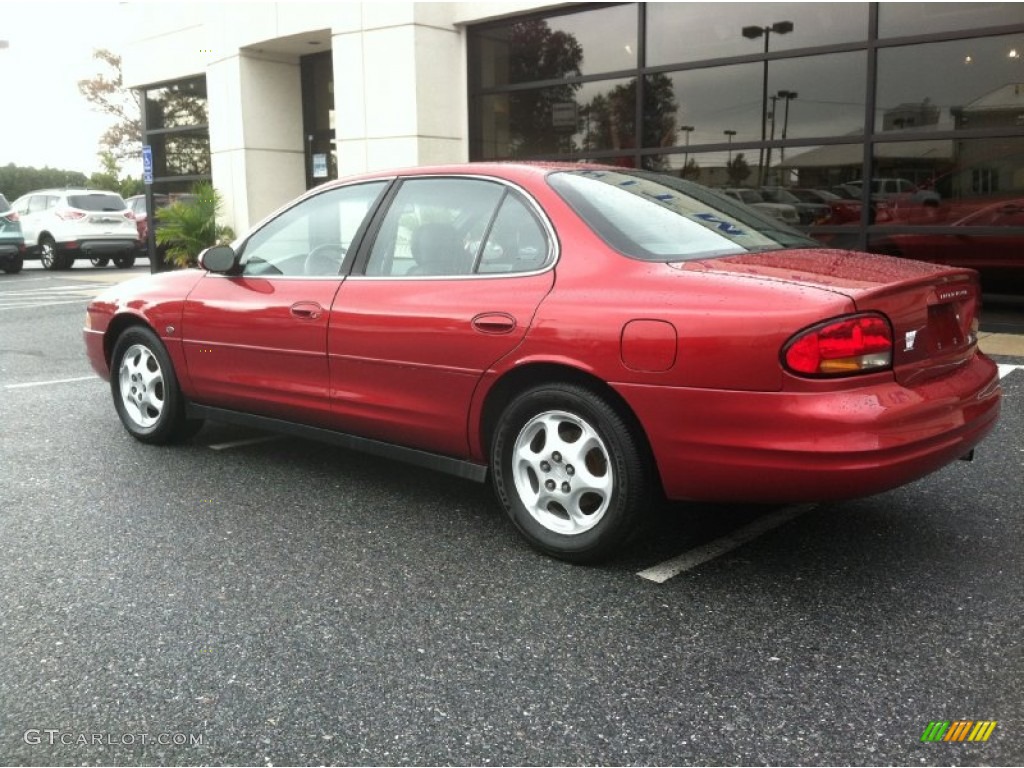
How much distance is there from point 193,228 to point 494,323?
13.3 m

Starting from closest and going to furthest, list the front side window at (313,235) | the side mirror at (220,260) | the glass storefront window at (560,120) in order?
the front side window at (313,235), the side mirror at (220,260), the glass storefront window at (560,120)

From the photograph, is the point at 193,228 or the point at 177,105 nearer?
the point at 193,228

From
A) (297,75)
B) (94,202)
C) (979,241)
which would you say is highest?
(297,75)

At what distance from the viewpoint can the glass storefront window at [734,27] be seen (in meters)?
10.4

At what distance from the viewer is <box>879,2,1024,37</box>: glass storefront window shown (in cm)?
944

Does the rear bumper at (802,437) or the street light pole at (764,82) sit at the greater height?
the street light pole at (764,82)

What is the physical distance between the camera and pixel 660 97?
38.9ft

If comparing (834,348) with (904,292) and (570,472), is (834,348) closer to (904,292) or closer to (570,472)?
(904,292)

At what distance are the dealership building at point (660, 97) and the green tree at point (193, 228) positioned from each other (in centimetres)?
39

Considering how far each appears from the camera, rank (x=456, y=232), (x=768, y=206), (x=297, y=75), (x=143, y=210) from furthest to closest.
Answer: (x=143, y=210), (x=297, y=75), (x=768, y=206), (x=456, y=232)

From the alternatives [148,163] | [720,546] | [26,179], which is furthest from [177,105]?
[26,179]

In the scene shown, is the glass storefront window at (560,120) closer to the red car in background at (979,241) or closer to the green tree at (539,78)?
the green tree at (539,78)

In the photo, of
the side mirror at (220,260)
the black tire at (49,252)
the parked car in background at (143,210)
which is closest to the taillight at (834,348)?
the side mirror at (220,260)

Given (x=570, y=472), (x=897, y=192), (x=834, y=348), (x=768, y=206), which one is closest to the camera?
(x=834, y=348)
